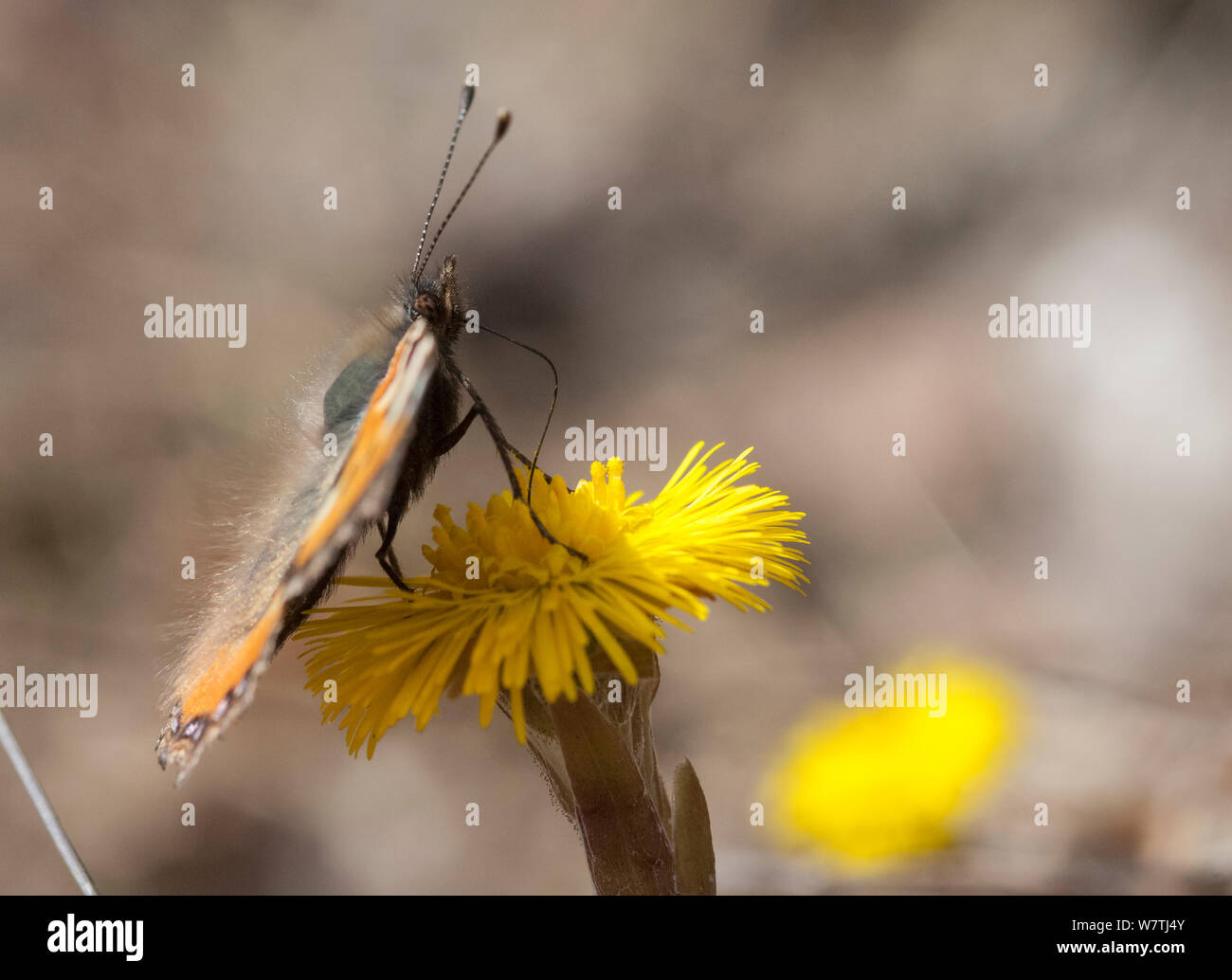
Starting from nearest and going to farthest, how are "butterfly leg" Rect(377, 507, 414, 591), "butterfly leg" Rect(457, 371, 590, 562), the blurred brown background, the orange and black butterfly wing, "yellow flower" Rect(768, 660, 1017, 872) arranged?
the orange and black butterfly wing, "butterfly leg" Rect(457, 371, 590, 562), "butterfly leg" Rect(377, 507, 414, 591), "yellow flower" Rect(768, 660, 1017, 872), the blurred brown background

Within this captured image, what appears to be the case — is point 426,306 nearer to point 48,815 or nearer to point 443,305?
point 443,305

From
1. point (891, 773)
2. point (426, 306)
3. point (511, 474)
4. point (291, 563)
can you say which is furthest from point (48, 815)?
point (891, 773)

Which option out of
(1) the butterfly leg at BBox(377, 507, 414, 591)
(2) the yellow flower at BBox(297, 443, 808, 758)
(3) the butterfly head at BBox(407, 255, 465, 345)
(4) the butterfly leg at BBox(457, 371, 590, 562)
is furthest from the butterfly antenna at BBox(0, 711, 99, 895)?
(3) the butterfly head at BBox(407, 255, 465, 345)

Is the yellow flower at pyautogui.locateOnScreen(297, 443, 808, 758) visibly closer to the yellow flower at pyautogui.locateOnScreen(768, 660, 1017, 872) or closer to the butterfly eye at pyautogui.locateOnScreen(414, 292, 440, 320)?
the butterfly eye at pyautogui.locateOnScreen(414, 292, 440, 320)
